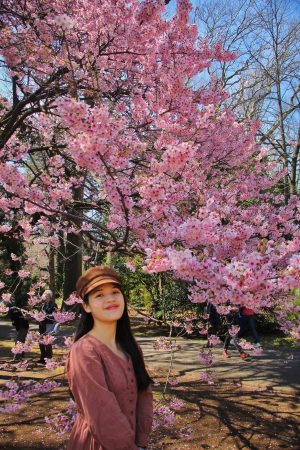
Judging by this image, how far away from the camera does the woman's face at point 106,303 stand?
2.07 m

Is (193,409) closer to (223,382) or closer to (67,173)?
(223,382)

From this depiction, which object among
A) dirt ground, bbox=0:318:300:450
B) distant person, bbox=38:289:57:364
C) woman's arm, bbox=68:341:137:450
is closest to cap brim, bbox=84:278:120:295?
woman's arm, bbox=68:341:137:450

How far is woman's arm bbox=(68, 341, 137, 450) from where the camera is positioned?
177 centimetres

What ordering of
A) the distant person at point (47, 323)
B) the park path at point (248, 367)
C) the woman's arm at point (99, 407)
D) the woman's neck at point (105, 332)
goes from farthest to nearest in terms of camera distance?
the distant person at point (47, 323), the park path at point (248, 367), the woman's neck at point (105, 332), the woman's arm at point (99, 407)

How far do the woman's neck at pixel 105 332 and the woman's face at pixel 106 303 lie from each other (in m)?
0.03

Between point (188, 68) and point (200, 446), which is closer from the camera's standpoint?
point (200, 446)

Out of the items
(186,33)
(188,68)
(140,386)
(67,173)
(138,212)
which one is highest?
(186,33)

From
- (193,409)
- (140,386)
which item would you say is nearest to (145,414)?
(140,386)

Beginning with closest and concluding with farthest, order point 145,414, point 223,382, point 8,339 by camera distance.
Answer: point 145,414, point 223,382, point 8,339

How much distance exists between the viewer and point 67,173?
6.64m

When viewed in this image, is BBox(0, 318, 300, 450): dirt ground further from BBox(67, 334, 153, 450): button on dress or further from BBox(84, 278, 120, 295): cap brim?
BBox(84, 278, 120, 295): cap brim

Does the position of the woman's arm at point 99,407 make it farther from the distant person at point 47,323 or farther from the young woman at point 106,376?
the distant person at point 47,323

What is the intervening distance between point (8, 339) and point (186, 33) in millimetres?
8956

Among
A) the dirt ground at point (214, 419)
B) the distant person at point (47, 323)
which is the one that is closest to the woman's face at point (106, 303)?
the dirt ground at point (214, 419)
